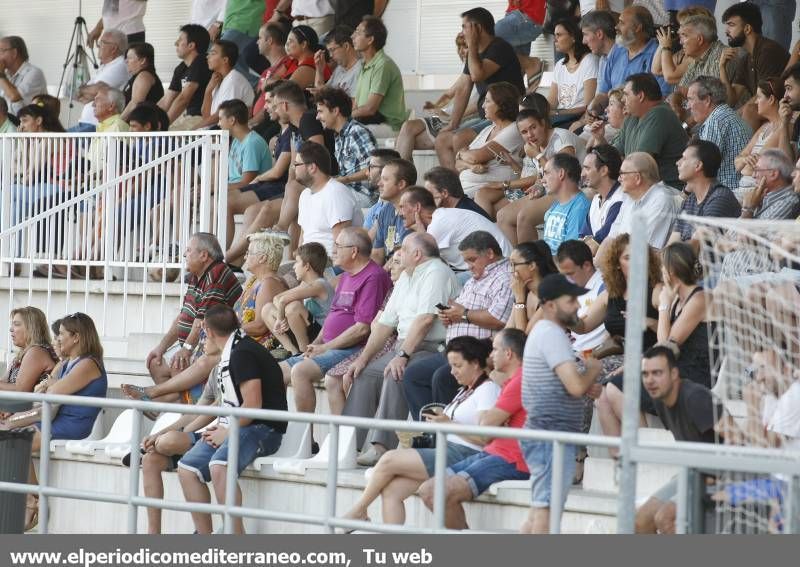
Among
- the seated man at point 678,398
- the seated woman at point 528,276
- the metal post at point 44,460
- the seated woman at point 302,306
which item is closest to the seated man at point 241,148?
the seated woman at point 302,306

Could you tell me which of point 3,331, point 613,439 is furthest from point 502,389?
point 3,331

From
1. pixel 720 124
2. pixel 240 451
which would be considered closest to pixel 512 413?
pixel 240 451

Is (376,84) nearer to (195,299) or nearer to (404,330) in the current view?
(195,299)

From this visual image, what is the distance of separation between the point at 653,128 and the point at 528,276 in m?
2.30

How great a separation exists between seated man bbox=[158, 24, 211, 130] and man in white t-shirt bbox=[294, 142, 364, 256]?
3.50m

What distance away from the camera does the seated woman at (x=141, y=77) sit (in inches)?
647

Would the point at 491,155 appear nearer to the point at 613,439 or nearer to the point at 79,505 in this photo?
the point at 79,505

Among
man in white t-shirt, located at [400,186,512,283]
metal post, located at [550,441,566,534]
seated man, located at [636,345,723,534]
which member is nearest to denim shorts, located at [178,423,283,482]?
man in white t-shirt, located at [400,186,512,283]

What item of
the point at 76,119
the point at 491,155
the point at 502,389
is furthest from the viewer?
the point at 76,119

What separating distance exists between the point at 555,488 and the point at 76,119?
12.4m

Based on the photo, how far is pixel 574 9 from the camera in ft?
51.4

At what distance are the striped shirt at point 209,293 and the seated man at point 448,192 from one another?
65.4 inches

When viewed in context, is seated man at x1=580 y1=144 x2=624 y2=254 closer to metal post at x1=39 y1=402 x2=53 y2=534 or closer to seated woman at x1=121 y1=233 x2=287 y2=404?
seated woman at x1=121 y1=233 x2=287 y2=404

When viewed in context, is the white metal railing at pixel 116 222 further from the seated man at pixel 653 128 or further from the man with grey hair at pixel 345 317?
the seated man at pixel 653 128
